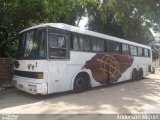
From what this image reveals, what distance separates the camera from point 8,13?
1415cm

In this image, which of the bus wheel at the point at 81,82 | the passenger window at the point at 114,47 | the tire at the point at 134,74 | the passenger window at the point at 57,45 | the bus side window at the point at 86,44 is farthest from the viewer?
the tire at the point at 134,74

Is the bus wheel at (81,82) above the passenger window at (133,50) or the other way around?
the other way around

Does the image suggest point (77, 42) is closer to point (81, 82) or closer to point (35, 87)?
point (81, 82)

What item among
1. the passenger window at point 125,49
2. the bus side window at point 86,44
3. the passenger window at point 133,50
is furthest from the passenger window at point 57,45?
the passenger window at point 133,50

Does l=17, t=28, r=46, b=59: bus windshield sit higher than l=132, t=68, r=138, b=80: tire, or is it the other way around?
l=17, t=28, r=46, b=59: bus windshield

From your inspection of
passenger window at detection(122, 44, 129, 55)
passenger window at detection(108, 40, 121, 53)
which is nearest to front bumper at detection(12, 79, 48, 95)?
passenger window at detection(108, 40, 121, 53)

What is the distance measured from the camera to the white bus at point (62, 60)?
9562 millimetres

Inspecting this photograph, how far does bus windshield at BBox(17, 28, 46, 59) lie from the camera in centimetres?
958

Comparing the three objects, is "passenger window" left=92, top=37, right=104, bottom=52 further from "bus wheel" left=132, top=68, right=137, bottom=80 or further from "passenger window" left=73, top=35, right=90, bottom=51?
"bus wheel" left=132, top=68, right=137, bottom=80

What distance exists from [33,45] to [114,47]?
5745mm

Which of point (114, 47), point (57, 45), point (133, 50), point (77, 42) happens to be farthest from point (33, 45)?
point (133, 50)

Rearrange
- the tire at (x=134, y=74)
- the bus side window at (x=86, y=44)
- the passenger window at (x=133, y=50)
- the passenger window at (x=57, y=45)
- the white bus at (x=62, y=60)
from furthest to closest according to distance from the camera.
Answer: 1. the tire at (x=134, y=74)
2. the passenger window at (x=133, y=50)
3. the bus side window at (x=86, y=44)
4. the passenger window at (x=57, y=45)
5. the white bus at (x=62, y=60)

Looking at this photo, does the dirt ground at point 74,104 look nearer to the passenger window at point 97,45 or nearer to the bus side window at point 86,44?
the bus side window at point 86,44

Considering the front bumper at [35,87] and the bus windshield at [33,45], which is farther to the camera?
the bus windshield at [33,45]
